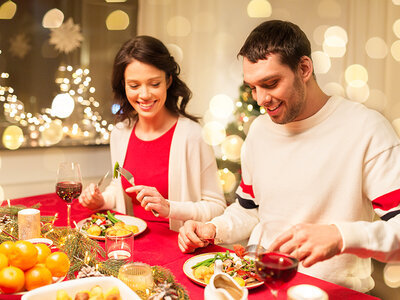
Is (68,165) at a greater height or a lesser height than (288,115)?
lesser

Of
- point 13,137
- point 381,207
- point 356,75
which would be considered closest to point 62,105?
point 13,137

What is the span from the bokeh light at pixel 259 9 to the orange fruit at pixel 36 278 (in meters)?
3.19

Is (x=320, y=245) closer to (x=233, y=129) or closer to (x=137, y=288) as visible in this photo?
(x=137, y=288)

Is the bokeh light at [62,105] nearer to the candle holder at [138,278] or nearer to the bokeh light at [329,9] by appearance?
the bokeh light at [329,9]

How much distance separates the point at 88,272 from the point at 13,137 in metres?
2.11

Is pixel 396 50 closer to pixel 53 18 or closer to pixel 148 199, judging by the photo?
pixel 148 199

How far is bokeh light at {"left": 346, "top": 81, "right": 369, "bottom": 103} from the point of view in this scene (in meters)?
2.56

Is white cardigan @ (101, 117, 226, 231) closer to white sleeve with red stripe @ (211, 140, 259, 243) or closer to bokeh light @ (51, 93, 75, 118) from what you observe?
white sleeve with red stripe @ (211, 140, 259, 243)

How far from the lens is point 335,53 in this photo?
2.85 m

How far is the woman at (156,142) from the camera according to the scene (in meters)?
1.99

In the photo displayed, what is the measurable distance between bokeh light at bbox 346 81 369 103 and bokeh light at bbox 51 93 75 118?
2.11 metres

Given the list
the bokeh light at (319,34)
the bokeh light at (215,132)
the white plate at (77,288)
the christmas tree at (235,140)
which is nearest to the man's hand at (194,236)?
the white plate at (77,288)

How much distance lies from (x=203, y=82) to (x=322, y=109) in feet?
8.08

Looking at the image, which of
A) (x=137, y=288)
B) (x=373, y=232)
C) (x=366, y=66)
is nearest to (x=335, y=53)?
(x=366, y=66)
